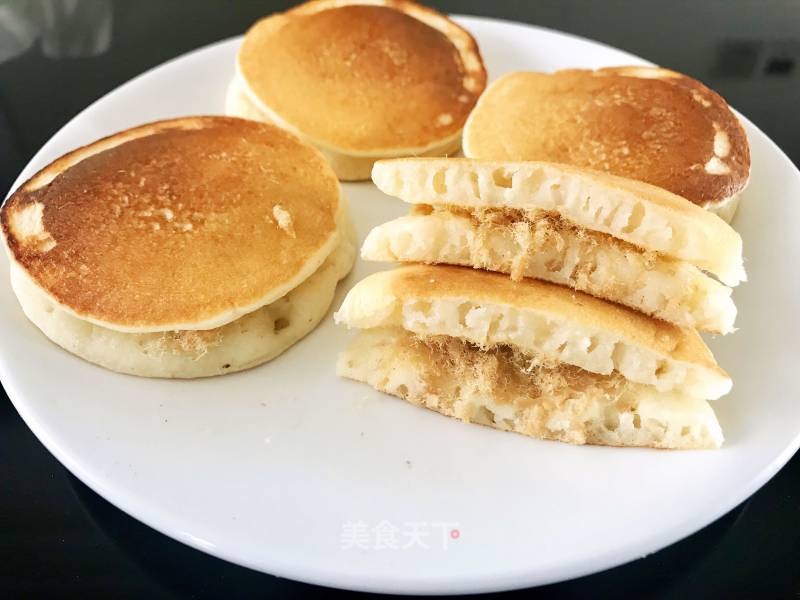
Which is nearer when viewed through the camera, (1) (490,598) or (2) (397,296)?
(1) (490,598)

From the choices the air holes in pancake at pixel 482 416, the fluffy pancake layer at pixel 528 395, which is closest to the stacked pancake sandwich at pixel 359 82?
the fluffy pancake layer at pixel 528 395

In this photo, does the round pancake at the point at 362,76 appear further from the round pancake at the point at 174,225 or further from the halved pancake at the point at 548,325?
the halved pancake at the point at 548,325

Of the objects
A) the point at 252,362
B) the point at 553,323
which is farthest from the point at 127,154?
the point at 553,323

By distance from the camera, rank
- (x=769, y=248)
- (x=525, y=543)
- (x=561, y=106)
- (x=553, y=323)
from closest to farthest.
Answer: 1. (x=525, y=543)
2. (x=553, y=323)
3. (x=769, y=248)
4. (x=561, y=106)

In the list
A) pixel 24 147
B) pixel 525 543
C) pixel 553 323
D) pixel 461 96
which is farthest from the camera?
pixel 24 147

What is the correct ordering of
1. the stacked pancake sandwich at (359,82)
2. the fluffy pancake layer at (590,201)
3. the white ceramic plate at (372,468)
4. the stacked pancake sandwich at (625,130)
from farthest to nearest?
the stacked pancake sandwich at (359,82)
the stacked pancake sandwich at (625,130)
the fluffy pancake layer at (590,201)
the white ceramic plate at (372,468)

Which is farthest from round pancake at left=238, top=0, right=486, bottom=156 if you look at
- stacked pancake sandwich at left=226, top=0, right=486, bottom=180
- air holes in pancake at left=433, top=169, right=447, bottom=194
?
air holes in pancake at left=433, top=169, right=447, bottom=194

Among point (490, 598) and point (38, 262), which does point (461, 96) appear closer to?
point (38, 262)
